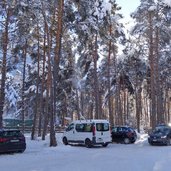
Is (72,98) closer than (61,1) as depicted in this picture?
No

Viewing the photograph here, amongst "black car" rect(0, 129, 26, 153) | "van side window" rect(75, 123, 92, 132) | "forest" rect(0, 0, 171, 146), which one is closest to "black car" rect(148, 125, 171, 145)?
"van side window" rect(75, 123, 92, 132)

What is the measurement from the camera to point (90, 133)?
95.3 ft

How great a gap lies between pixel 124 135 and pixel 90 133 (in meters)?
5.31

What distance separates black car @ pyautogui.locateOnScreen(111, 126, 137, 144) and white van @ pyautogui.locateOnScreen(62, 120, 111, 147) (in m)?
3.88

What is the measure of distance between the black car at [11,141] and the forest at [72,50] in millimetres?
3865

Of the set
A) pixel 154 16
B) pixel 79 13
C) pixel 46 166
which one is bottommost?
pixel 46 166

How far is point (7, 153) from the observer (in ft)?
79.8

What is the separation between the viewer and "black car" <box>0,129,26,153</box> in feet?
77.0

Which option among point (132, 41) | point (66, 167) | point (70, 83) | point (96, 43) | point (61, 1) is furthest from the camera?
point (70, 83)

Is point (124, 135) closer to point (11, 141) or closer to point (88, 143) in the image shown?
point (88, 143)

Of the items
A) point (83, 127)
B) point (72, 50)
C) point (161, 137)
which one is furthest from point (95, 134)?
point (72, 50)

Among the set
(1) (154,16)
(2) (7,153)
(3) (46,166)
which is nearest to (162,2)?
(1) (154,16)

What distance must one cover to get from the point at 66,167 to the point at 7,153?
8.57m

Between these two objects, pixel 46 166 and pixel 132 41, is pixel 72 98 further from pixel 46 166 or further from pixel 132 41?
pixel 46 166
